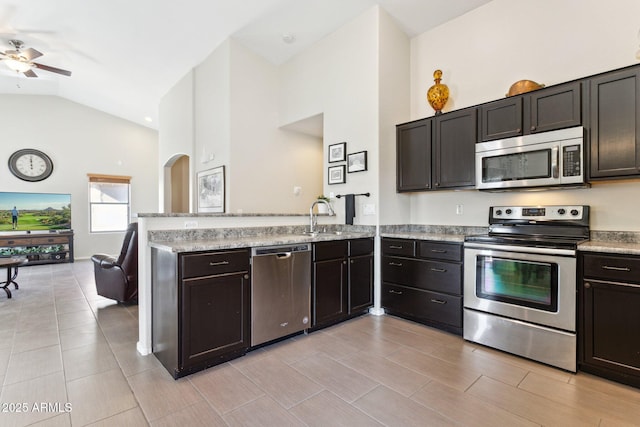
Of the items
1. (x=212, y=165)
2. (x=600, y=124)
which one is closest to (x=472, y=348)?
(x=600, y=124)

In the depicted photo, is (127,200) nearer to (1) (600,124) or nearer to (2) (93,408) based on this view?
(2) (93,408)

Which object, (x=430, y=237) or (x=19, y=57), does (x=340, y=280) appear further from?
(x=19, y=57)

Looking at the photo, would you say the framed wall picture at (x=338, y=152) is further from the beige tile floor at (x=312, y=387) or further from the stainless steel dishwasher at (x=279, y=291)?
the beige tile floor at (x=312, y=387)

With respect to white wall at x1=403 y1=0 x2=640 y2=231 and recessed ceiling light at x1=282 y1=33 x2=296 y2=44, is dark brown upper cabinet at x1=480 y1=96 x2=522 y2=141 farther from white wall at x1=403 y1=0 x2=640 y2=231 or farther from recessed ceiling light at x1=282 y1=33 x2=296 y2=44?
recessed ceiling light at x1=282 y1=33 x2=296 y2=44

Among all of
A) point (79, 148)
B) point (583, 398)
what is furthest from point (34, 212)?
point (583, 398)

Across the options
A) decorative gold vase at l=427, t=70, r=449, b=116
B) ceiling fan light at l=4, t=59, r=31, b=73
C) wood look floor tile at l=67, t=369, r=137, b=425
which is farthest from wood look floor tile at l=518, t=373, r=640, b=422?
ceiling fan light at l=4, t=59, r=31, b=73

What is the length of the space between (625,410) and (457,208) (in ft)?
7.17

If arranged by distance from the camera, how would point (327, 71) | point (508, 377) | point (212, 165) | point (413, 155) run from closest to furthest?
point (508, 377) < point (413, 155) < point (327, 71) < point (212, 165)

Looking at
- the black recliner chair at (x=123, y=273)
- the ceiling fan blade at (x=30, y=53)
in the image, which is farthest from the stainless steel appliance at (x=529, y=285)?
the ceiling fan blade at (x=30, y=53)

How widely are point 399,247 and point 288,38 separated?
3.29 m

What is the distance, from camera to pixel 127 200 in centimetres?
833

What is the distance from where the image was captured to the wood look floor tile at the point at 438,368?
210 cm

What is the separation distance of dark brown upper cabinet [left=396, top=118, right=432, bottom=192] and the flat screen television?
8.07 metres

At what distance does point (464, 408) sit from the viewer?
181cm
